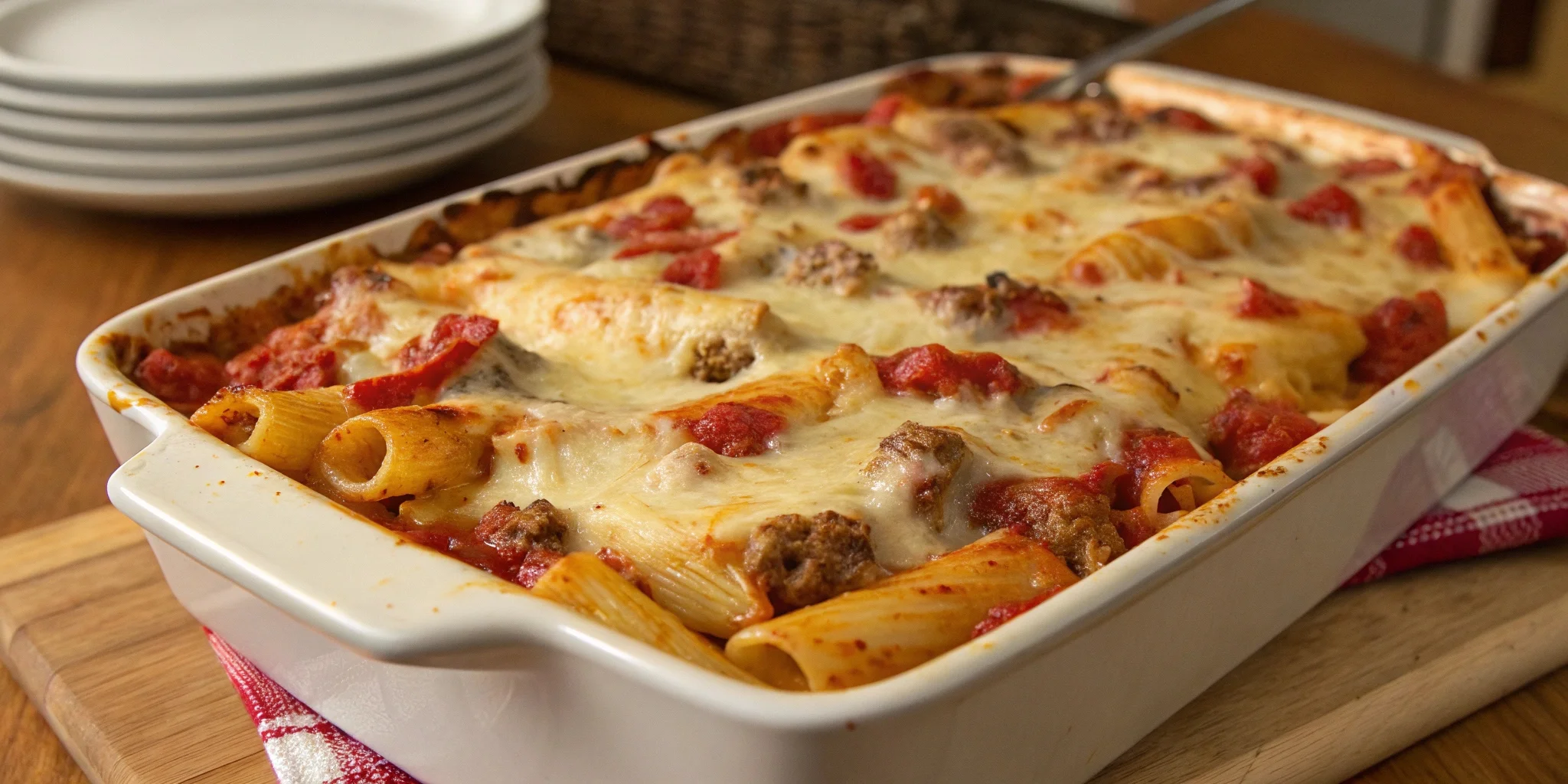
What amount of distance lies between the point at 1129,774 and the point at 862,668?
20.0 inches

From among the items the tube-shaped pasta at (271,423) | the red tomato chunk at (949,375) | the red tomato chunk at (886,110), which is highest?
the tube-shaped pasta at (271,423)

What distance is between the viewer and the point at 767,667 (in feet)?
5.27

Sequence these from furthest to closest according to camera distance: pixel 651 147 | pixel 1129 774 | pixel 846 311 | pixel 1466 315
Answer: pixel 651 147 → pixel 1466 315 → pixel 846 311 → pixel 1129 774

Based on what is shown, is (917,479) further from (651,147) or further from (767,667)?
(651,147)

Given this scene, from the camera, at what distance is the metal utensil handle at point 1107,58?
356 cm

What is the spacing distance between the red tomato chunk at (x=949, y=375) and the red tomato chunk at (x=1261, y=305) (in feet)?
1.61

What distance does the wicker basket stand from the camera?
3.94 meters

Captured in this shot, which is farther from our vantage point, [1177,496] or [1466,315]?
[1466,315]

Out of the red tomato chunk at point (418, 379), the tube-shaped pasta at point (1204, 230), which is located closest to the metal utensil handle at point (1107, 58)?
the tube-shaped pasta at point (1204, 230)

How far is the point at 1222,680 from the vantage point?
2037 mm

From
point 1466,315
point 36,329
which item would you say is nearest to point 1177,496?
point 1466,315

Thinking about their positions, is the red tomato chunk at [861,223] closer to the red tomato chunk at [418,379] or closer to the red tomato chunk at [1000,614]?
the red tomato chunk at [418,379]

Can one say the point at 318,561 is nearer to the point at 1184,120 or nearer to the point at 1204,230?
the point at 1204,230

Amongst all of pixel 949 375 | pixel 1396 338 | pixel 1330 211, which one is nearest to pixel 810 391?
pixel 949 375
